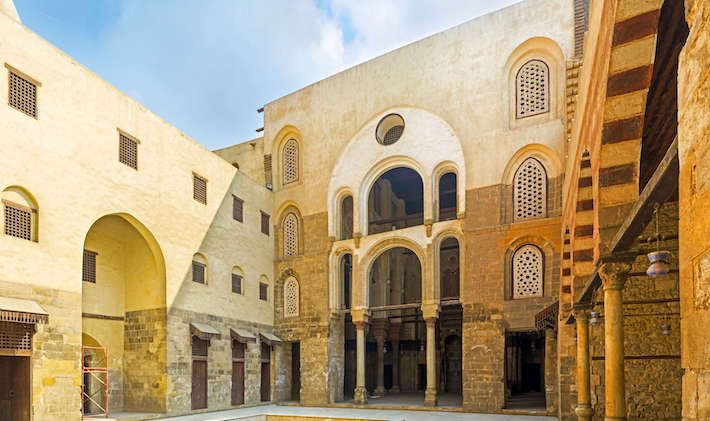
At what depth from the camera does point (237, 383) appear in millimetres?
16719


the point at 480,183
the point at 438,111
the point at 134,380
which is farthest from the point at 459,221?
the point at 134,380

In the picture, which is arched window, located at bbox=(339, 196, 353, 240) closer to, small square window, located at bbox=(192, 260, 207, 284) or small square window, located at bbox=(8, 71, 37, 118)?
small square window, located at bbox=(192, 260, 207, 284)

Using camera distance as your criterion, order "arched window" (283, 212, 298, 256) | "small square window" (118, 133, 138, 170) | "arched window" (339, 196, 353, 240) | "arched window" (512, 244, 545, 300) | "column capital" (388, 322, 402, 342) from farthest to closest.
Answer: "column capital" (388, 322, 402, 342), "arched window" (283, 212, 298, 256), "arched window" (339, 196, 353, 240), "arched window" (512, 244, 545, 300), "small square window" (118, 133, 138, 170)

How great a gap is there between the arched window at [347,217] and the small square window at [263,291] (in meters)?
3.17

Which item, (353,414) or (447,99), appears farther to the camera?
(447,99)

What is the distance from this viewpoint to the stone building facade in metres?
Result: 5.90

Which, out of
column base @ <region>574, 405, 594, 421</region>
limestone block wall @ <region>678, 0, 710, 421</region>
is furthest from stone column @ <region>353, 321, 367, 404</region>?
limestone block wall @ <region>678, 0, 710, 421</region>

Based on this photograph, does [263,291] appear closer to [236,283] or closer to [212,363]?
[236,283]

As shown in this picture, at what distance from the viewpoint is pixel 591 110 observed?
5.81m

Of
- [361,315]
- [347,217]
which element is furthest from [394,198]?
[361,315]

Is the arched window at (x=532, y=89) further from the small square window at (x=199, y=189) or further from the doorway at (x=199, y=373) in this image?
the doorway at (x=199, y=373)

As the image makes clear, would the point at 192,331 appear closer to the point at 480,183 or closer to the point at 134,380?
the point at 134,380

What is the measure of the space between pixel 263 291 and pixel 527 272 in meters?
8.67

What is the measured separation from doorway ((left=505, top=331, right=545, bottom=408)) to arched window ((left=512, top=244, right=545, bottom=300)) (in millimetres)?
4827
